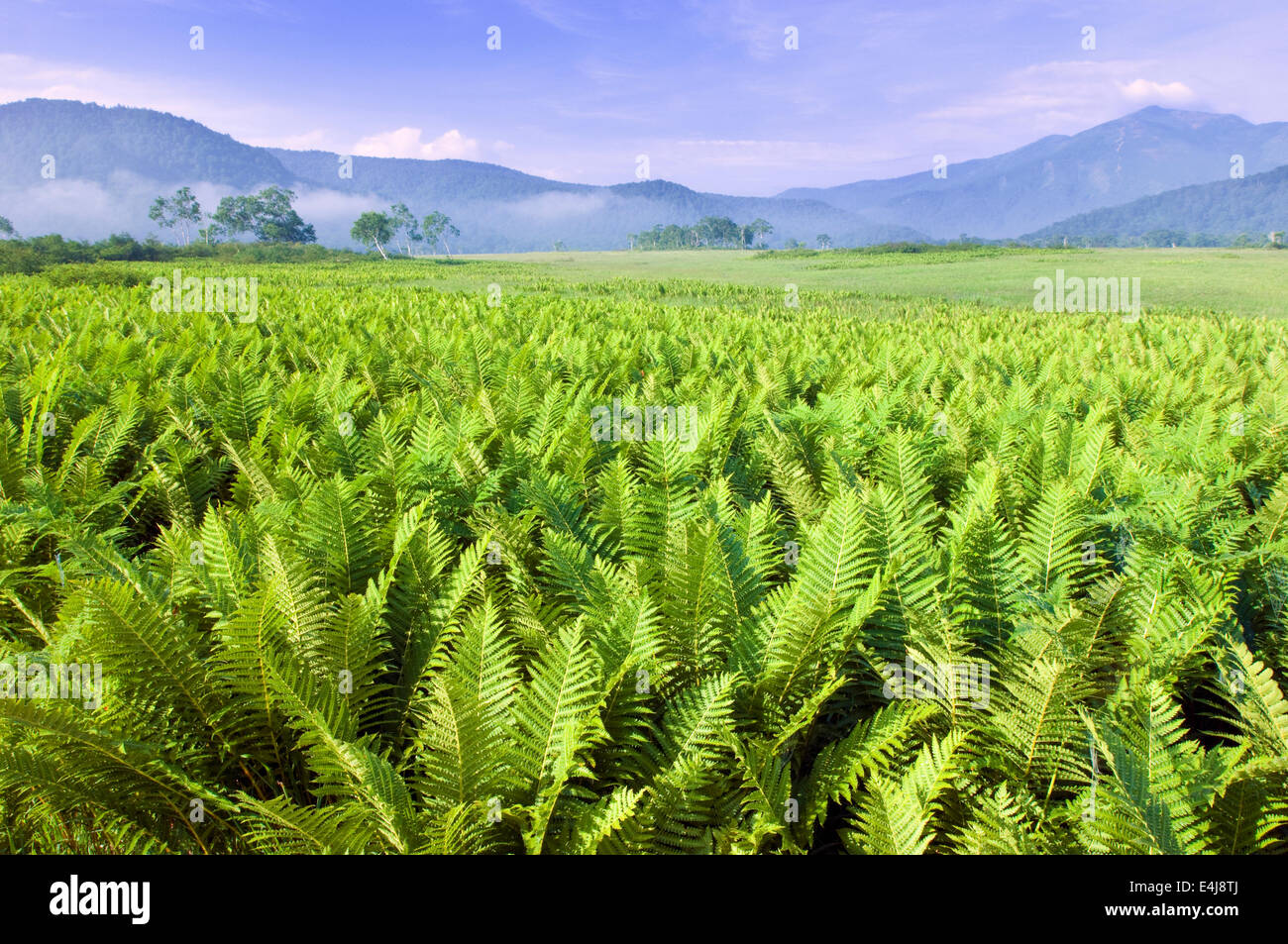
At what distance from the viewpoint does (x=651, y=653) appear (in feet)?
4.31

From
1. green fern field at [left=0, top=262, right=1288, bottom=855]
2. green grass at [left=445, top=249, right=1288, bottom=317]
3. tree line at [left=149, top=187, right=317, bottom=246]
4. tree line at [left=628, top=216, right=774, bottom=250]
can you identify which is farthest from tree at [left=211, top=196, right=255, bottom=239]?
green fern field at [left=0, top=262, right=1288, bottom=855]

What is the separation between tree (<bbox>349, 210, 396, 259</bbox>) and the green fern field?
4987 inches

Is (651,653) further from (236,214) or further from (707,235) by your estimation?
(707,235)

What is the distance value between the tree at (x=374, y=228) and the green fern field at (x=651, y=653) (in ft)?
416

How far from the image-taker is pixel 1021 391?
12.3 feet

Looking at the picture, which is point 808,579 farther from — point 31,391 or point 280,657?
point 31,391

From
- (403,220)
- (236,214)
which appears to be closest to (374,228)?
(403,220)

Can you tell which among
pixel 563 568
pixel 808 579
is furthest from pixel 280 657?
pixel 808 579

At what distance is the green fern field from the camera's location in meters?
1.15

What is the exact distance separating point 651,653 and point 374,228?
135 meters

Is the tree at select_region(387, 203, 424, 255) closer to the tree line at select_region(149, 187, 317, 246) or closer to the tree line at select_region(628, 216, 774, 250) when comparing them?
the tree line at select_region(149, 187, 317, 246)

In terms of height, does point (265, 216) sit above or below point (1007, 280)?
above

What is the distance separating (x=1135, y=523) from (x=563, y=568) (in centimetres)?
181
